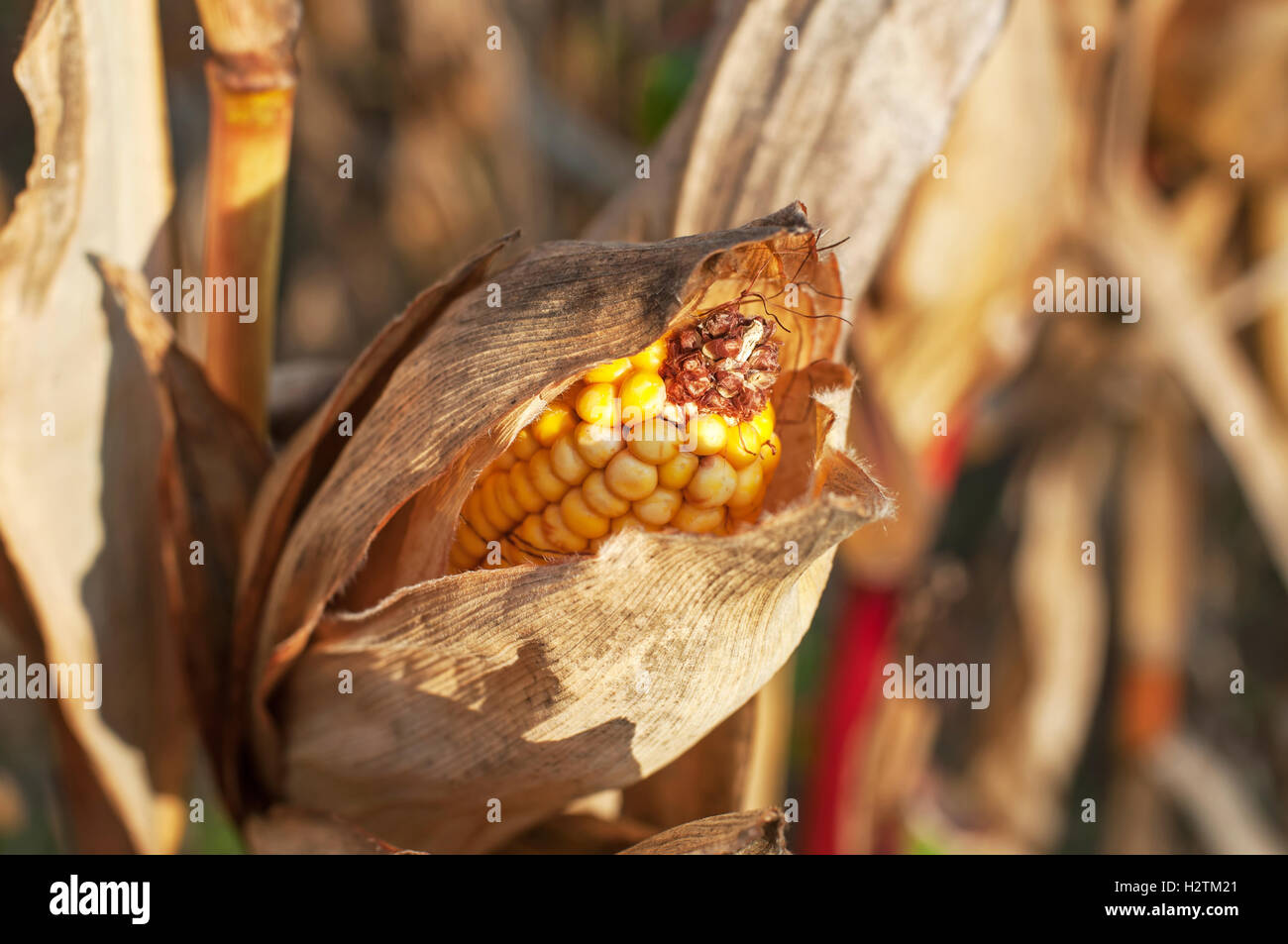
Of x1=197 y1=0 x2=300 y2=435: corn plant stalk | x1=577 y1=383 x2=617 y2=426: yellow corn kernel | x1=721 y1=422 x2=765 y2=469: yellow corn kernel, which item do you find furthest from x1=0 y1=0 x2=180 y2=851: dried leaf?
x1=721 y1=422 x2=765 y2=469: yellow corn kernel

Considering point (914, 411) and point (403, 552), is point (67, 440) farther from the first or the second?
point (914, 411)

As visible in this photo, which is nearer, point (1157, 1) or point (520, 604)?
point (520, 604)

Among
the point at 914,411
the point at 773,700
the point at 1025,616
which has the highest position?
Result: the point at 914,411

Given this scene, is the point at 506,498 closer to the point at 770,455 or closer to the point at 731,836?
the point at 770,455

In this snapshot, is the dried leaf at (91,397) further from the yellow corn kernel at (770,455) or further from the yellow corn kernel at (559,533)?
the yellow corn kernel at (770,455)

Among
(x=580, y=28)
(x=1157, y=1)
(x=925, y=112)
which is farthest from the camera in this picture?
(x=580, y=28)

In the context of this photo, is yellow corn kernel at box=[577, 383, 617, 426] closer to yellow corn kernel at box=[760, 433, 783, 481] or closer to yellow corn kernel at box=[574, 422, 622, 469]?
yellow corn kernel at box=[574, 422, 622, 469]
